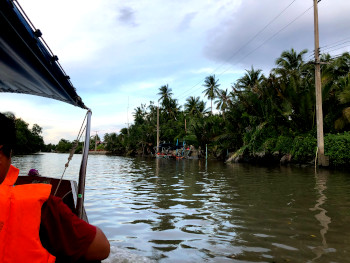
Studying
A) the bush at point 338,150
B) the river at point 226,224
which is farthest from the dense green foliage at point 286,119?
the river at point 226,224

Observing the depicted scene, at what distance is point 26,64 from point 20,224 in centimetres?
296

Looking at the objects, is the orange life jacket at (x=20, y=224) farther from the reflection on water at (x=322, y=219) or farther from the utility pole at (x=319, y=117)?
the utility pole at (x=319, y=117)

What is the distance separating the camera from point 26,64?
3.64 meters

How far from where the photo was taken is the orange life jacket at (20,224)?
1220 mm

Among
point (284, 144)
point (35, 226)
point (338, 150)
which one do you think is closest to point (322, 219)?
point (35, 226)

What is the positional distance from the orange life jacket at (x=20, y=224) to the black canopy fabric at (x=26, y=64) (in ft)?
6.45

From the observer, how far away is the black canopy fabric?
276cm

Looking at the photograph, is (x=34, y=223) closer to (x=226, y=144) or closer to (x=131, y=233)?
(x=131, y=233)

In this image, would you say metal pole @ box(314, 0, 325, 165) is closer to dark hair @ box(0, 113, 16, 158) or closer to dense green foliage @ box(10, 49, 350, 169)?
dense green foliage @ box(10, 49, 350, 169)

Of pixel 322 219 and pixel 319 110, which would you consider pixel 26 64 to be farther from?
pixel 319 110

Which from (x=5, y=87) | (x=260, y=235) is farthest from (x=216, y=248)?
(x=5, y=87)

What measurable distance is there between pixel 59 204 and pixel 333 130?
70.8 ft

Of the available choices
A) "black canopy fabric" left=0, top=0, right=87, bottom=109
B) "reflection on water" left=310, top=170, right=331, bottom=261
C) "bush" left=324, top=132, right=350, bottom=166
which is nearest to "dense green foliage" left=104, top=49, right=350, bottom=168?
"bush" left=324, top=132, right=350, bottom=166

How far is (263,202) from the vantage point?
7277 mm
